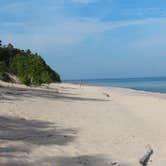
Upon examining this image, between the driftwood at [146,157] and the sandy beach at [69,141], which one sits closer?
the sandy beach at [69,141]

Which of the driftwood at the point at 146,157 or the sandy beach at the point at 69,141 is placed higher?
the sandy beach at the point at 69,141

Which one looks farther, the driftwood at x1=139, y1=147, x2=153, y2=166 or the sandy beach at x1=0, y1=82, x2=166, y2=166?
the driftwood at x1=139, y1=147, x2=153, y2=166

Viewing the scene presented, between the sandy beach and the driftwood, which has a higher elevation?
the sandy beach

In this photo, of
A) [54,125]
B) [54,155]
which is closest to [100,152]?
[54,155]

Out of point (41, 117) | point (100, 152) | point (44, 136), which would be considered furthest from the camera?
point (41, 117)

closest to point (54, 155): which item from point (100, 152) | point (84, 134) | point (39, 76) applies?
point (100, 152)

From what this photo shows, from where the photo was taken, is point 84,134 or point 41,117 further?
point 41,117

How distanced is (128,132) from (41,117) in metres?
2.84

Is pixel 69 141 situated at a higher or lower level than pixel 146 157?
higher

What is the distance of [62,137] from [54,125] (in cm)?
212

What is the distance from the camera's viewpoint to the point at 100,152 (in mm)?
9938

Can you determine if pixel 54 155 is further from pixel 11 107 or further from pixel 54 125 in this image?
pixel 11 107

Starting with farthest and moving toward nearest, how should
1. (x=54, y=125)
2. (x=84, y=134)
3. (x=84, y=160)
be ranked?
(x=54, y=125) → (x=84, y=134) → (x=84, y=160)

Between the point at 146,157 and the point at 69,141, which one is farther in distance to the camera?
the point at 69,141
